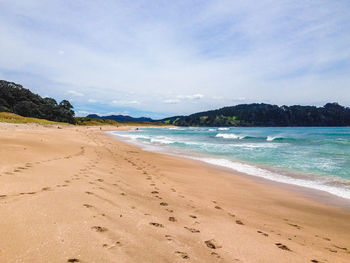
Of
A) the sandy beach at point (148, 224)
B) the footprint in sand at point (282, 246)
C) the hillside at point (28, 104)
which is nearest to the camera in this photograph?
the sandy beach at point (148, 224)

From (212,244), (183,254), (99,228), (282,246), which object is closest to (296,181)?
(282,246)

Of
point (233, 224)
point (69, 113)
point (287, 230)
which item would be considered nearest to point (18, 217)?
point (233, 224)

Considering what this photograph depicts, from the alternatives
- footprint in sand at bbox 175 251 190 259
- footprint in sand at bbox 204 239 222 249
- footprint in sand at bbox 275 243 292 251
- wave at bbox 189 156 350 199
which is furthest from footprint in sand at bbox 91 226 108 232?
wave at bbox 189 156 350 199

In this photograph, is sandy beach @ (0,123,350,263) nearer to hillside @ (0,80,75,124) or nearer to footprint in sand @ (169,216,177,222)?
footprint in sand @ (169,216,177,222)

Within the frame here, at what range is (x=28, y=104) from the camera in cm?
8175

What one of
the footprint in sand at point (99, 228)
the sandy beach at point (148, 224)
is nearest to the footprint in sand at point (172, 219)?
the sandy beach at point (148, 224)

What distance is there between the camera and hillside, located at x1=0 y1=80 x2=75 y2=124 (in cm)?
8131

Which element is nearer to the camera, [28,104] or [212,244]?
[212,244]

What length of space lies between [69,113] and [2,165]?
342 ft

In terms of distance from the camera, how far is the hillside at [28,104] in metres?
81.3

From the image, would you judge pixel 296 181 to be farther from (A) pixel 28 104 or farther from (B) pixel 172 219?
(A) pixel 28 104

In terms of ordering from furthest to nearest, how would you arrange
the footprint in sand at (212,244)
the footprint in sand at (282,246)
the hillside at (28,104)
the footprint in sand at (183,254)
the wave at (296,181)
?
the hillside at (28,104)
the wave at (296,181)
the footprint in sand at (282,246)
the footprint in sand at (212,244)
the footprint in sand at (183,254)

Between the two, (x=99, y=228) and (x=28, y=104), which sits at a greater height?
(x=28, y=104)

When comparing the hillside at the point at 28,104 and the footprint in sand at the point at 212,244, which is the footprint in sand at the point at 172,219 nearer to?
the footprint in sand at the point at 212,244
